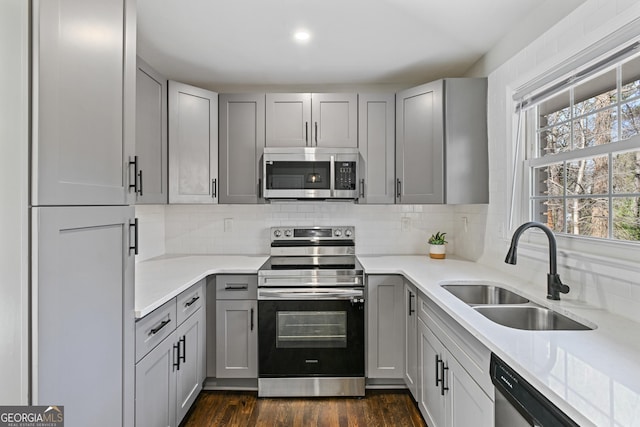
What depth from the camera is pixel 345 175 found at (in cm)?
279

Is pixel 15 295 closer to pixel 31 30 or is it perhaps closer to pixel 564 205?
pixel 31 30

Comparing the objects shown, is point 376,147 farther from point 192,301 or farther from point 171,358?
point 171,358

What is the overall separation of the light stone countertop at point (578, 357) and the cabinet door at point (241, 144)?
170 cm

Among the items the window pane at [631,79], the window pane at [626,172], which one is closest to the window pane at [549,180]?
the window pane at [626,172]

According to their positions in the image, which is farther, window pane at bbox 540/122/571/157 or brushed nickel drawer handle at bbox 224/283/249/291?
brushed nickel drawer handle at bbox 224/283/249/291

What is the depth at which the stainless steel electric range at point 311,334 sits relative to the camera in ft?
8.05

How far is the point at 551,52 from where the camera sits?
180cm

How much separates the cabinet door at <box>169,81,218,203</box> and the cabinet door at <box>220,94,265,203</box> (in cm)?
7

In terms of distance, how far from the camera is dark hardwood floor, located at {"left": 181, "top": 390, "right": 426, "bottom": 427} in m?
2.20

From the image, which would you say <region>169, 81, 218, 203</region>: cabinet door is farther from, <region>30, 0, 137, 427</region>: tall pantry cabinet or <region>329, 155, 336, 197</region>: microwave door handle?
<region>30, 0, 137, 427</region>: tall pantry cabinet

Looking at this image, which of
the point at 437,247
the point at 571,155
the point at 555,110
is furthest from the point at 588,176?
the point at 437,247

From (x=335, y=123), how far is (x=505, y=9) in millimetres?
1350

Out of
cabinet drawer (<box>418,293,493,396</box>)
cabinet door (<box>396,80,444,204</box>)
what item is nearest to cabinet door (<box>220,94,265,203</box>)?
cabinet door (<box>396,80,444,204</box>)

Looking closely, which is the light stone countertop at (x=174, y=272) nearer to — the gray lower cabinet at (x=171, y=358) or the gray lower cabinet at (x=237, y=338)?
the gray lower cabinet at (x=171, y=358)
